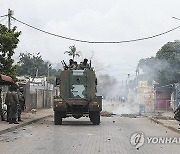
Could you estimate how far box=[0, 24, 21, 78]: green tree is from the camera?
23.3 meters

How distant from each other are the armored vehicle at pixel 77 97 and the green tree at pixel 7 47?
297 centimetres

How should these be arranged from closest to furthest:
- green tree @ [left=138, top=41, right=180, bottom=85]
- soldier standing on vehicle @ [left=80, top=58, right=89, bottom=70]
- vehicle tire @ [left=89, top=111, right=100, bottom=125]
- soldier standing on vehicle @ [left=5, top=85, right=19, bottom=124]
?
soldier standing on vehicle @ [left=5, top=85, right=19, bottom=124], vehicle tire @ [left=89, top=111, right=100, bottom=125], soldier standing on vehicle @ [left=80, top=58, right=89, bottom=70], green tree @ [left=138, top=41, right=180, bottom=85]

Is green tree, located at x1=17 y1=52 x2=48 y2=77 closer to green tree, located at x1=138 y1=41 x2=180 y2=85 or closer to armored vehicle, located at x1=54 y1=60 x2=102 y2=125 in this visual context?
green tree, located at x1=138 y1=41 x2=180 y2=85

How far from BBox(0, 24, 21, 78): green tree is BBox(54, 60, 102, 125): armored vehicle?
9.75 ft

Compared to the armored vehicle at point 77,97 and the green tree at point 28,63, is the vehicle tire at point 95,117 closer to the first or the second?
the armored vehicle at point 77,97

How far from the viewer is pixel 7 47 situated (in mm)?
23688

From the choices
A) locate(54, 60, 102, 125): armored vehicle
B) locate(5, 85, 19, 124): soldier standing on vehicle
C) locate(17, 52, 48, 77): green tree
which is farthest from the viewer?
locate(17, 52, 48, 77): green tree

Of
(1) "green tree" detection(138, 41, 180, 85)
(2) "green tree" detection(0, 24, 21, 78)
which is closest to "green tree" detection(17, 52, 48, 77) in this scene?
(1) "green tree" detection(138, 41, 180, 85)

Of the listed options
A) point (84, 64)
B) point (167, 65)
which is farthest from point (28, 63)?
point (84, 64)

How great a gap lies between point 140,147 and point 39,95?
33.4 metres

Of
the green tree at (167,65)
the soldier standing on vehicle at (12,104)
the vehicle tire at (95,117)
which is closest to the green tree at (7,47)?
the soldier standing on vehicle at (12,104)

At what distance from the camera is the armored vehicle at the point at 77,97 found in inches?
872

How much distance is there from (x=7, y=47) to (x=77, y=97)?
4966 millimetres

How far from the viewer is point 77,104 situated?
2228 cm
